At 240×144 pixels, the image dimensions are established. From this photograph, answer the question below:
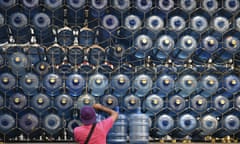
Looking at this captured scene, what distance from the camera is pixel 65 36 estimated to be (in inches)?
437

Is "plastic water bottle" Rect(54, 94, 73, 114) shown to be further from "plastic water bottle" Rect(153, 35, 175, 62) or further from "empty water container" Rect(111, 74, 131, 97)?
"plastic water bottle" Rect(153, 35, 175, 62)

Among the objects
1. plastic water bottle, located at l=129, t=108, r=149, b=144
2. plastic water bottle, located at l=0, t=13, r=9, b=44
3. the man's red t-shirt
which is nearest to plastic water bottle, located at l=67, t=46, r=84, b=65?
plastic water bottle, located at l=0, t=13, r=9, b=44

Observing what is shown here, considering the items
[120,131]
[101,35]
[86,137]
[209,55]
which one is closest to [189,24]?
[209,55]

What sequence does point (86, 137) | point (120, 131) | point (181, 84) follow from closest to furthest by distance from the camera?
point (86, 137) → point (120, 131) → point (181, 84)

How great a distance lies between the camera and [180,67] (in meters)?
11.2

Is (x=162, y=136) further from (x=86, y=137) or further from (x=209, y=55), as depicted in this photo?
(x=86, y=137)

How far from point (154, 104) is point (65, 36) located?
231cm

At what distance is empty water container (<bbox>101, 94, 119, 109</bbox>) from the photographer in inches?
417

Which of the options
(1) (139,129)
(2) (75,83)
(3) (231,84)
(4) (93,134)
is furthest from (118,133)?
(4) (93,134)

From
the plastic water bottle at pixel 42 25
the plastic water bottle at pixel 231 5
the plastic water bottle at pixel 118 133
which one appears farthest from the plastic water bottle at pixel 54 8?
the plastic water bottle at pixel 231 5

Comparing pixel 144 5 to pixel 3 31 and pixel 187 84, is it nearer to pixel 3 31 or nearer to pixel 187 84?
pixel 187 84

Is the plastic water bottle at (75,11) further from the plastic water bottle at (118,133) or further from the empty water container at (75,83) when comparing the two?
the plastic water bottle at (118,133)

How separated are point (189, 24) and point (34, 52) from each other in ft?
10.6

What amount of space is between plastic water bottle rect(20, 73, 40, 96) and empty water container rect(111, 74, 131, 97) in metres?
1.51
